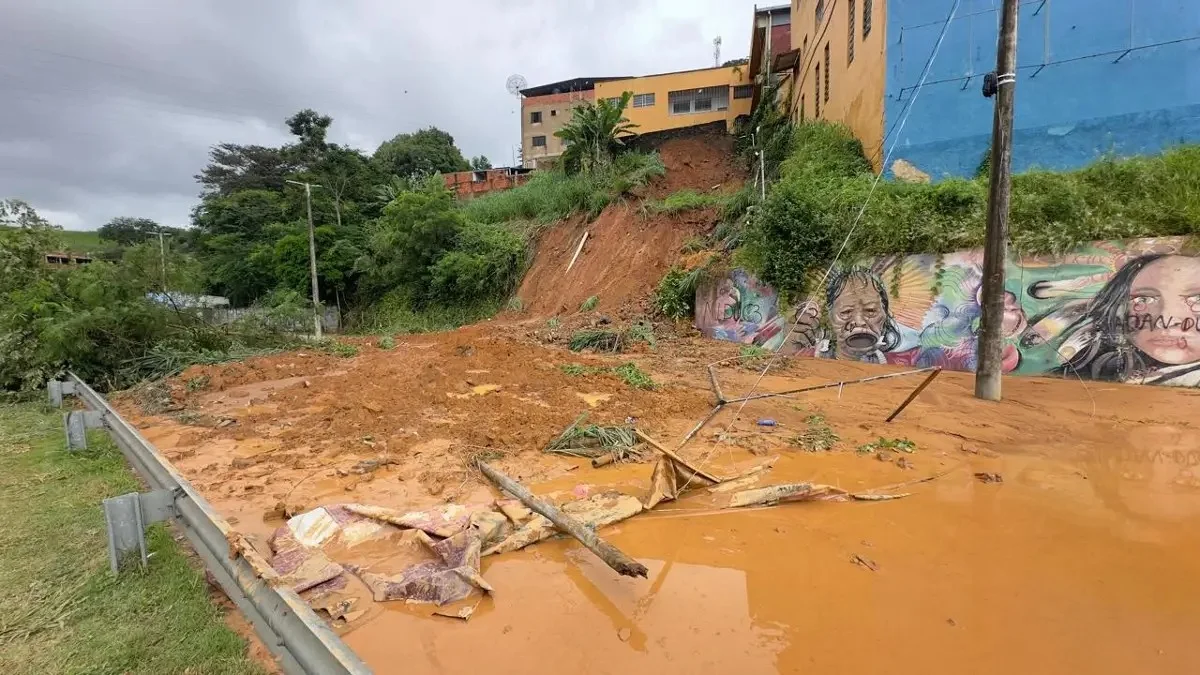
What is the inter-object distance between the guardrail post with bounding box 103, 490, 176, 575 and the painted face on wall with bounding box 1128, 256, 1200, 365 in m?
13.1

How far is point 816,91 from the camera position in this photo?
65.8 feet

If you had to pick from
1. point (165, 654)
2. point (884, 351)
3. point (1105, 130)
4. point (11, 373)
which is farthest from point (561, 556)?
point (1105, 130)

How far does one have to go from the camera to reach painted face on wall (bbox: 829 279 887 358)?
12.1 metres

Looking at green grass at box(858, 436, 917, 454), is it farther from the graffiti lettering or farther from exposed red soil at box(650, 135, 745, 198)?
exposed red soil at box(650, 135, 745, 198)

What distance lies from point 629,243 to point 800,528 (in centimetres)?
1620

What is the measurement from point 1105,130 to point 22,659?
57.3 ft

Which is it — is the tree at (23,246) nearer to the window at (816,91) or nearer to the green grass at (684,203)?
the green grass at (684,203)

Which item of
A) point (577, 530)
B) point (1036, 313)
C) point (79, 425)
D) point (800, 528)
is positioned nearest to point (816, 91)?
point (1036, 313)

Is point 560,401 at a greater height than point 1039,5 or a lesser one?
lesser

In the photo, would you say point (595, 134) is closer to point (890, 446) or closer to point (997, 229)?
point (997, 229)

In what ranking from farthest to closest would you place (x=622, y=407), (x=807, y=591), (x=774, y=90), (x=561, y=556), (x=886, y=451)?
(x=774, y=90)
(x=622, y=407)
(x=886, y=451)
(x=561, y=556)
(x=807, y=591)

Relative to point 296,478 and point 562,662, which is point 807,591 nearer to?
point 562,662

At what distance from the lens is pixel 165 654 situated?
2.78 meters

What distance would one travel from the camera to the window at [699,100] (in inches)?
1240
